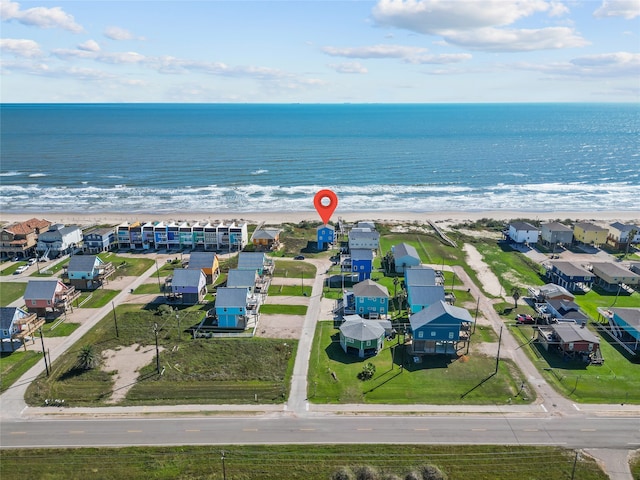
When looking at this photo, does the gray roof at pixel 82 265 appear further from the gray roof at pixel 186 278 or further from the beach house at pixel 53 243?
the beach house at pixel 53 243

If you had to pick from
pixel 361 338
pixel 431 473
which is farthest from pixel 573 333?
pixel 431 473

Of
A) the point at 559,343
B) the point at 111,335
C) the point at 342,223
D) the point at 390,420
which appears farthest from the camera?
the point at 342,223

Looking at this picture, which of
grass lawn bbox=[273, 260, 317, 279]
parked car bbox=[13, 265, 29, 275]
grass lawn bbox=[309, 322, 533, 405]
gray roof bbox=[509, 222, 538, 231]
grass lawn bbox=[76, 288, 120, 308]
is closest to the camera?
grass lawn bbox=[309, 322, 533, 405]

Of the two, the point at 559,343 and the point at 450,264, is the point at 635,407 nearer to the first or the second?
the point at 559,343

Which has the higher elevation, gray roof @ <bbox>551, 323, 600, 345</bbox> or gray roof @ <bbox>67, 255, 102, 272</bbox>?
gray roof @ <bbox>67, 255, 102, 272</bbox>

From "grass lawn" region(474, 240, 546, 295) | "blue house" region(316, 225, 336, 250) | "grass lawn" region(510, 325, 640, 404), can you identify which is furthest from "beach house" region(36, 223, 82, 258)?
"grass lawn" region(510, 325, 640, 404)

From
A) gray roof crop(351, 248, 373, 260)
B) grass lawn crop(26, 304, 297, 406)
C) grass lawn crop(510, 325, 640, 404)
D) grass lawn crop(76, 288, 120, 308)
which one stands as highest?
gray roof crop(351, 248, 373, 260)

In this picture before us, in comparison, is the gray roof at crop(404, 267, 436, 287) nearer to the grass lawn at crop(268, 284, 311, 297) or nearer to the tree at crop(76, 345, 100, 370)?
the grass lawn at crop(268, 284, 311, 297)

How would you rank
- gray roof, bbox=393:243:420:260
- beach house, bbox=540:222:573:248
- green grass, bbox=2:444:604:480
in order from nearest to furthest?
green grass, bbox=2:444:604:480 < gray roof, bbox=393:243:420:260 < beach house, bbox=540:222:573:248

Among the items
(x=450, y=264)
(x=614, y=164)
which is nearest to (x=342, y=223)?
(x=450, y=264)
